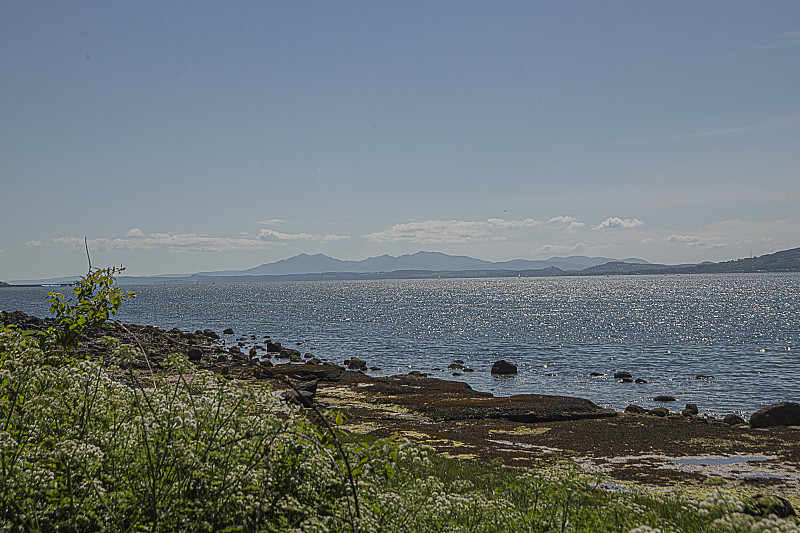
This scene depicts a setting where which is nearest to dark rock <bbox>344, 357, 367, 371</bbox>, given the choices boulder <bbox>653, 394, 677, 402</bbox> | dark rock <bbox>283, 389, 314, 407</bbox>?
boulder <bbox>653, 394, 677, 402</bbox>

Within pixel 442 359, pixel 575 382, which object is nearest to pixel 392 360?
pixel 442 359

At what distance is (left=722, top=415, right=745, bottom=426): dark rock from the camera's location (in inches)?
1174

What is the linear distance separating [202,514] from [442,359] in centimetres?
5525

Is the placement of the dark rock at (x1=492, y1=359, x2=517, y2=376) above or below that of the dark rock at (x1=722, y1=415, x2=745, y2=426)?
below

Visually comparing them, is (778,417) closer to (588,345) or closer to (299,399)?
(299,399)

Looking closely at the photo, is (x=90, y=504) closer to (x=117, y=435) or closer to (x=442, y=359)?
(x=117, y=435)

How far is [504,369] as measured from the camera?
50031mm

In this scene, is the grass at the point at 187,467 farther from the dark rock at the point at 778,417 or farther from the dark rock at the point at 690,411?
the dark rock at the point at 690,411

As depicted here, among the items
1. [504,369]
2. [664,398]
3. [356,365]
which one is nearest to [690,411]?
[664,398]

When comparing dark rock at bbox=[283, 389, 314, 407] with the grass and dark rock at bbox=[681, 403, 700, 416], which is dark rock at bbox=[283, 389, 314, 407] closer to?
the grass

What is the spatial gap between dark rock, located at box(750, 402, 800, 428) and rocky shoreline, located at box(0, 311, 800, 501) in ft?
0.16

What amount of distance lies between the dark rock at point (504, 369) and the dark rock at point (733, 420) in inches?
809

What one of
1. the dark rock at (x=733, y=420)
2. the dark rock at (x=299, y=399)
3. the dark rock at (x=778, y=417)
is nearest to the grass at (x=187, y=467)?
the dark rock at (x=299, y=399)

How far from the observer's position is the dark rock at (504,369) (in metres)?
49.7
